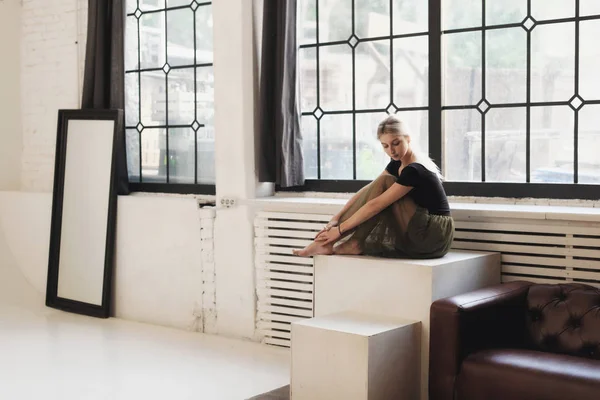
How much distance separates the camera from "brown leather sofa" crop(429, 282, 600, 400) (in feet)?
10.8

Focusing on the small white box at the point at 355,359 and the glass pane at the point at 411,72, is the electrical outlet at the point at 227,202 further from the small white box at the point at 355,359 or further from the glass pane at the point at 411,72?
the small white box at the point at 355,359

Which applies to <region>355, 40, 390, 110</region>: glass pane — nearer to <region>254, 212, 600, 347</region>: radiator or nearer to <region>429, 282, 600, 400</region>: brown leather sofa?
<region>254, 212, 600, 347</region>: radiator

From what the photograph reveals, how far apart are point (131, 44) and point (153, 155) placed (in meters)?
0.93

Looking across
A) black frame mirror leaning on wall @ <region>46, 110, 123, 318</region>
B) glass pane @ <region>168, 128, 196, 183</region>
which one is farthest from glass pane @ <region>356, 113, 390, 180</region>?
black frame mirror leaning on wall @ <region>46, 110, 123, 318</region>

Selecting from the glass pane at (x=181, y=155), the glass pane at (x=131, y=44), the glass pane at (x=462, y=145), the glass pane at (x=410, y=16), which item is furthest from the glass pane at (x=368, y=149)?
the glass pane at (x=131, y=44)

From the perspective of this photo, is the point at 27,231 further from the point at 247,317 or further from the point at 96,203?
the point at 247,317

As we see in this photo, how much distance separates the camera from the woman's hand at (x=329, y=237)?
4.41 m

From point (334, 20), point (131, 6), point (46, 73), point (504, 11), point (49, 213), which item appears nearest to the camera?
point (504, 11)

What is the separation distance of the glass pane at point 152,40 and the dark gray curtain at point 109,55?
174mm

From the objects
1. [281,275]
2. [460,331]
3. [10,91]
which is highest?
[10,91]

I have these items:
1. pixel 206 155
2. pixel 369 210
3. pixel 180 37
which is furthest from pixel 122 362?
pixel 180 37

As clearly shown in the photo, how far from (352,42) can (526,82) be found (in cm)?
124

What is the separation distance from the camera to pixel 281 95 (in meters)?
5.38

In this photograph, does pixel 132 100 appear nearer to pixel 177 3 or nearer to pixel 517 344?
pixel 177 3
